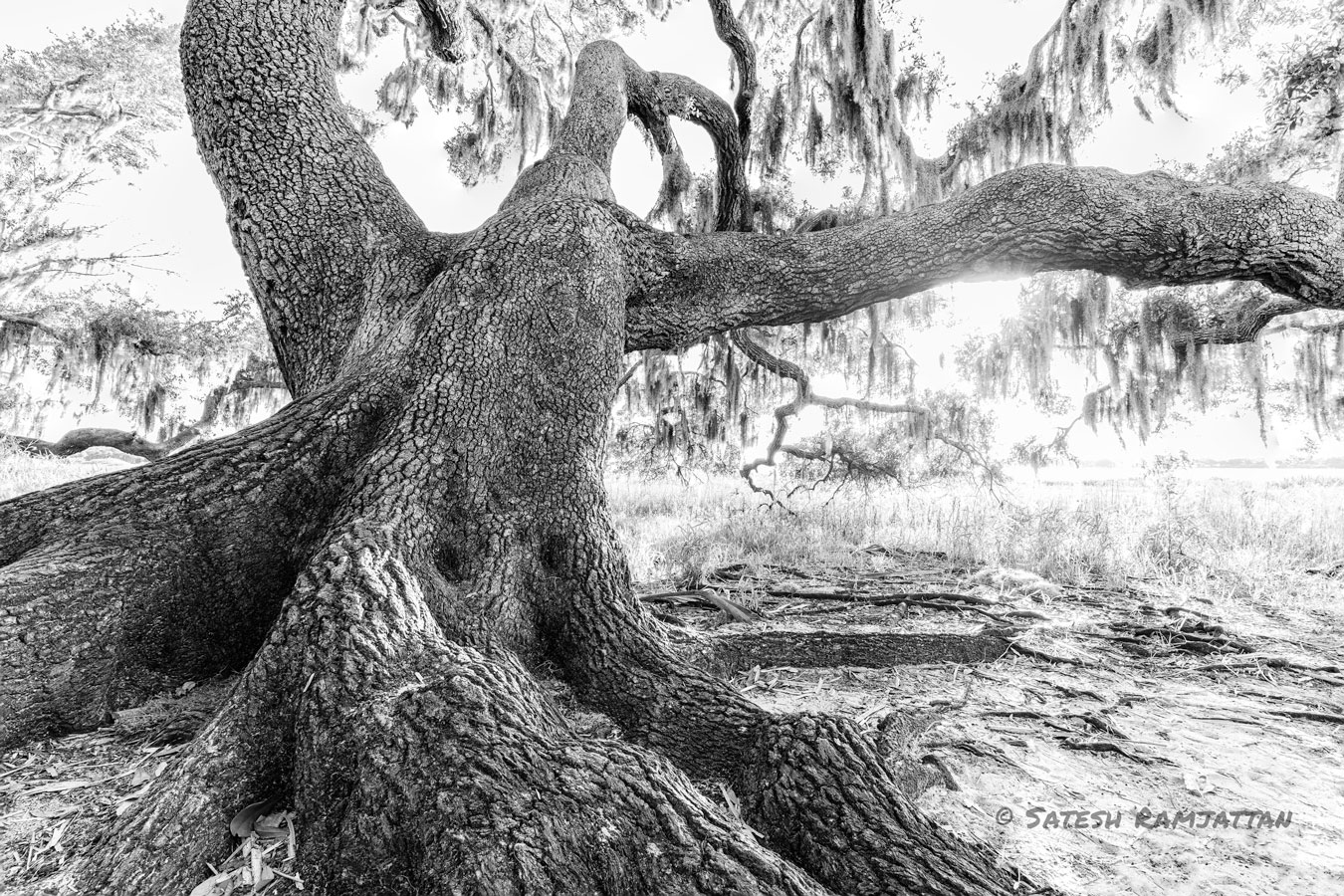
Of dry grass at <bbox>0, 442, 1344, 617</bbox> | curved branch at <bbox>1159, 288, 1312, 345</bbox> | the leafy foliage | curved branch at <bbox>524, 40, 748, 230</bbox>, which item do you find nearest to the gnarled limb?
curved branch at <bbox>524, 40, 748, 230</bbox>

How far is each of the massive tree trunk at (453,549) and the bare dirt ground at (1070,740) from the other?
205mm

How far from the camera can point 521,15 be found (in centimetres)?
696

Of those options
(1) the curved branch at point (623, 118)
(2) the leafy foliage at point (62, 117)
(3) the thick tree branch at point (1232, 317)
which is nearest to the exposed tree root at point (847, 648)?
(1) the curved branch at point (623, 118)

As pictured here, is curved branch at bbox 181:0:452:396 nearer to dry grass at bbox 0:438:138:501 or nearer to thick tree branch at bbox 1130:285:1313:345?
dry grass at bbox 0:438:138:501

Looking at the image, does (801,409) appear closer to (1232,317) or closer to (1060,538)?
(1060,538)

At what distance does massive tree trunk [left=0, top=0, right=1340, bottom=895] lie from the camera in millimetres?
1191

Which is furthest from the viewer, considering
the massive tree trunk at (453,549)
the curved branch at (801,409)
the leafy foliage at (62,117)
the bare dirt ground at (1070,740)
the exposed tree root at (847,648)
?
the leafy foliage at (62,117)

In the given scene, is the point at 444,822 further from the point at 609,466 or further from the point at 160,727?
the point at 609,466

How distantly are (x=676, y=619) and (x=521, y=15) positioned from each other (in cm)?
696

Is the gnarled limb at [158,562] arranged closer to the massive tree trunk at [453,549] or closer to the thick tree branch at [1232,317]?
the massive tree trunk at [453,549]

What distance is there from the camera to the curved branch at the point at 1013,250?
3262mm

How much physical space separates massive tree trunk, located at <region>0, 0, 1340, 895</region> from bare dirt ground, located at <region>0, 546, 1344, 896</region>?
8.1 inches

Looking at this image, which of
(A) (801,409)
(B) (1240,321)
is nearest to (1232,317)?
(B) (1240,321)

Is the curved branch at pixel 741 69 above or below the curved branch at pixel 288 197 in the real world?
above
